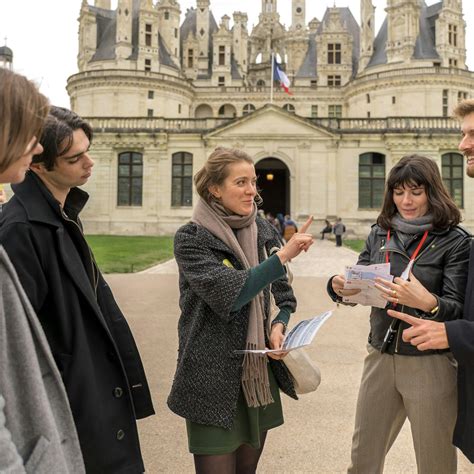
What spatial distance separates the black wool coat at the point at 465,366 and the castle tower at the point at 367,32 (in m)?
41.7

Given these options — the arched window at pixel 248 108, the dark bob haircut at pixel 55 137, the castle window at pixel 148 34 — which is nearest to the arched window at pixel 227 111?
the arched window at pixel 248 108

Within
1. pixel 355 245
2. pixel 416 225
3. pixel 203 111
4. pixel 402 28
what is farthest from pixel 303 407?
pixel 203 111

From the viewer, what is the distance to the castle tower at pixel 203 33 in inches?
1921

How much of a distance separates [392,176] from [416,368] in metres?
1.18

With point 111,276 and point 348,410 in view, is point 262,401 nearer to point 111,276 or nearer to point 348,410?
point 348,410

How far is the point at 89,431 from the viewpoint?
1.91 metres

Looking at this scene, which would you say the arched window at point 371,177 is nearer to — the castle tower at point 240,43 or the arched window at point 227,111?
the arched window at point 227,111

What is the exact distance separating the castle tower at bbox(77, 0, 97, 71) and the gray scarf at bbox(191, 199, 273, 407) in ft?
141

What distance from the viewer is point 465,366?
2434 mm

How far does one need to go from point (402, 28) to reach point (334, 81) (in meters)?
9.16

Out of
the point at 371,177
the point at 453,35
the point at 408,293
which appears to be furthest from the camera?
the point at 453,35

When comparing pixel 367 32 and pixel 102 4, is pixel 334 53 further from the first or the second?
pixel 102 4

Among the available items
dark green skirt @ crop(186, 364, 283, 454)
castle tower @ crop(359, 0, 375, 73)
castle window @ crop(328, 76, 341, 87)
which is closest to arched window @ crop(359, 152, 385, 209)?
castle tower @ crop(359, 0, 375, 73)

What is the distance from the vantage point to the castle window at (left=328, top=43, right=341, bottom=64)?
44.6m
